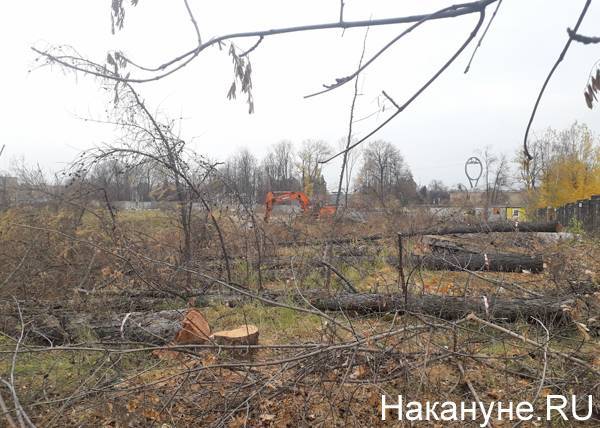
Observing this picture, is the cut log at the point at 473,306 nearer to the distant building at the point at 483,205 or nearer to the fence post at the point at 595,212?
the distant building at the point at 483,205

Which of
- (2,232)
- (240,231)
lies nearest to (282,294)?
(240,231)

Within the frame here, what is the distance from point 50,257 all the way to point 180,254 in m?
2.05

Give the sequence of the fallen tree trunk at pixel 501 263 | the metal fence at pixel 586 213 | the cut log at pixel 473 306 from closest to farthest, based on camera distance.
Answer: the cut log at pixel 473 306, the fallen tree trunk at pixel 501 263, the metal fence at pixel 586 213

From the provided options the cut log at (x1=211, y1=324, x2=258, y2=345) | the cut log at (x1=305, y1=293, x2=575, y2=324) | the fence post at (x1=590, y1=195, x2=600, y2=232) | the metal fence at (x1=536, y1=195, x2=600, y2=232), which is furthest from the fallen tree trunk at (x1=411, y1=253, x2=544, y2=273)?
the fence post at (x1=590, y1=195, x2=600, y2=232)

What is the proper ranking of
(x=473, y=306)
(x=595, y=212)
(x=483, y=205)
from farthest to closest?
(x=483, y=205) → (x=595, y=212) → (x=473, y=306)

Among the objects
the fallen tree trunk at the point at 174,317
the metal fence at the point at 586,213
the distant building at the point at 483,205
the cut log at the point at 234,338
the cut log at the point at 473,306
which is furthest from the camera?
the distant building at the point at 483,205

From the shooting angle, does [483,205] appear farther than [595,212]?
Yes

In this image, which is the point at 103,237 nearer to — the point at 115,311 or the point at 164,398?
the point at 115,311

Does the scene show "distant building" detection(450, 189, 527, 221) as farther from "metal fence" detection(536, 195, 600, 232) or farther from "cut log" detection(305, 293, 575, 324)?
"cut log" detection(305, 293, 575, 324)

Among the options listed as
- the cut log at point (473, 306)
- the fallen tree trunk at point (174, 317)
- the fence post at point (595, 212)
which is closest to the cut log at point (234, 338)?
the fallen tree trunk at point (174, 317)

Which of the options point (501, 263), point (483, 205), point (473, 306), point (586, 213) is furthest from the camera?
point (483, 205)

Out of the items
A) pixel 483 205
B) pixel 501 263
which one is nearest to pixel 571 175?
pixel 483 205

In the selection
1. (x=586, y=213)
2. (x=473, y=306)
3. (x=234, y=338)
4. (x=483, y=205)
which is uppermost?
(x=483, y=205)

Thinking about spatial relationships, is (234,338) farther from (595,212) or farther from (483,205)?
(483,205)
